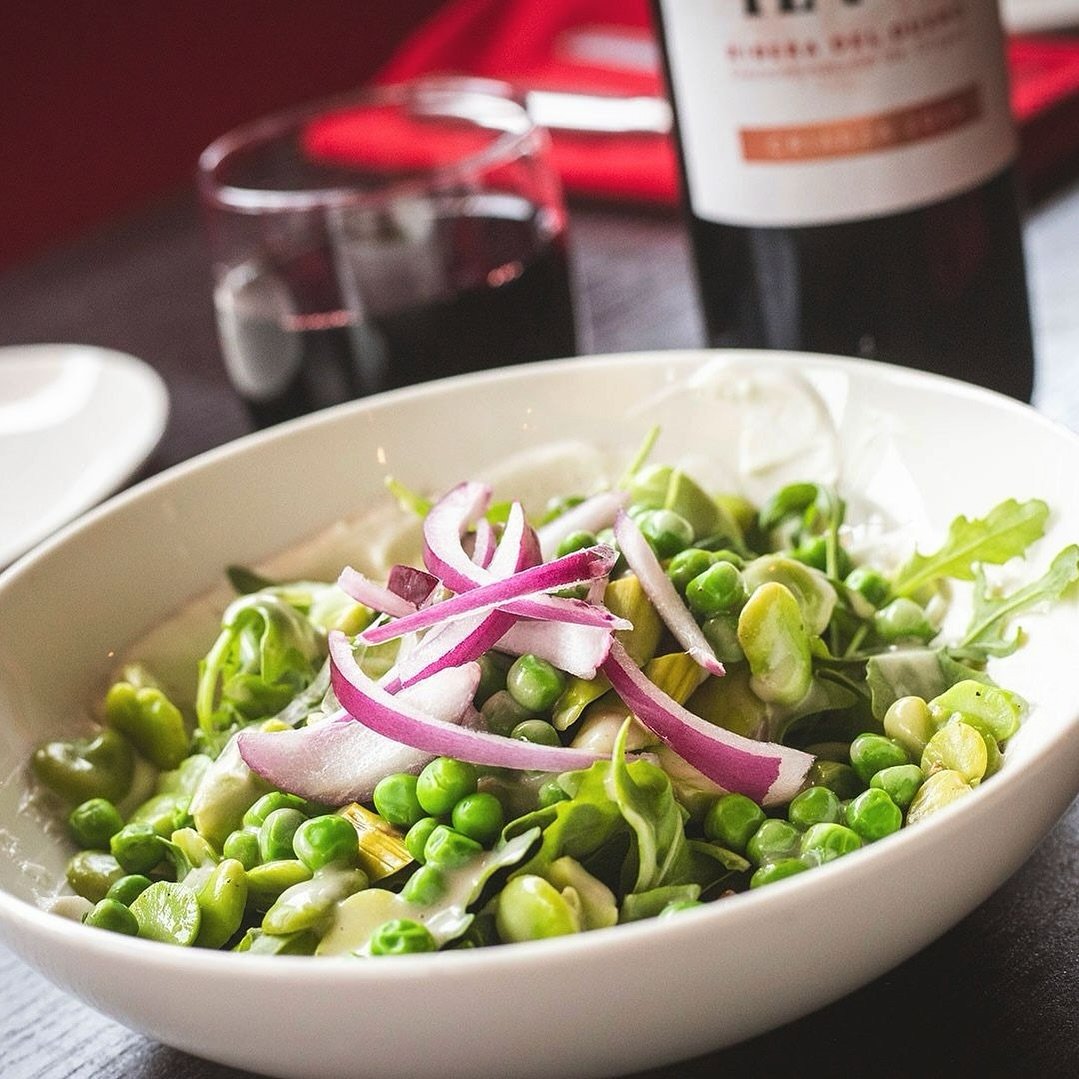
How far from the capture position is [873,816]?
756mm

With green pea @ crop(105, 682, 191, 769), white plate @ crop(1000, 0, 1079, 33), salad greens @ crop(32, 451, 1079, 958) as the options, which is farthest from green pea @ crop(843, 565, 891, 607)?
white plate @ crop(1000, 0, 1079, 33)

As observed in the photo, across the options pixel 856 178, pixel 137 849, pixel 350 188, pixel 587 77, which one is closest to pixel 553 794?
pixel 137 849

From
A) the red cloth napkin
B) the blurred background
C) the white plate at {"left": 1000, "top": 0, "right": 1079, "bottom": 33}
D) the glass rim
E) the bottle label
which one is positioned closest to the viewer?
the bottle label

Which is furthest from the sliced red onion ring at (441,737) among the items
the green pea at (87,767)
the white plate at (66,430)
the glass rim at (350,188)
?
the glass rim at (350,188)

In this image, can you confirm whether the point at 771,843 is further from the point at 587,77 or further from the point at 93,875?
the point at 587,77

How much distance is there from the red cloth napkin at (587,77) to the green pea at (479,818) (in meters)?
0.91

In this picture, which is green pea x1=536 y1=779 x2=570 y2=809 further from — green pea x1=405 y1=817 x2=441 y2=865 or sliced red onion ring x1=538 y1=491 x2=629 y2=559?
sliced red onion ring x1=538 y1=491 x2=629 y2=559

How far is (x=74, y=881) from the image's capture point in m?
0.86

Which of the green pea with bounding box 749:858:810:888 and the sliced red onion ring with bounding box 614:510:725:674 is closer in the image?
the green pea with bounding box 749:858:810:888

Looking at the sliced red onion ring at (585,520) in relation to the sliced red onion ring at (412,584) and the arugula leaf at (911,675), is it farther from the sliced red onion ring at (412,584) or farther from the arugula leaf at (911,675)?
the arugula leaf at (911,675)

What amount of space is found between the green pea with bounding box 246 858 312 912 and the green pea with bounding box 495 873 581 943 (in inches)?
4.8

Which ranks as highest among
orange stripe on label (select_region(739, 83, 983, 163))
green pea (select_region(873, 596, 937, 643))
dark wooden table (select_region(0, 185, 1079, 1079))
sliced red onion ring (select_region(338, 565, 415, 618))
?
orange stripe on label (select_region(739, 83, 983, 163))

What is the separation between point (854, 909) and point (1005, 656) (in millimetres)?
295

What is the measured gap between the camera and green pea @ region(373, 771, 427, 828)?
2.56ft
